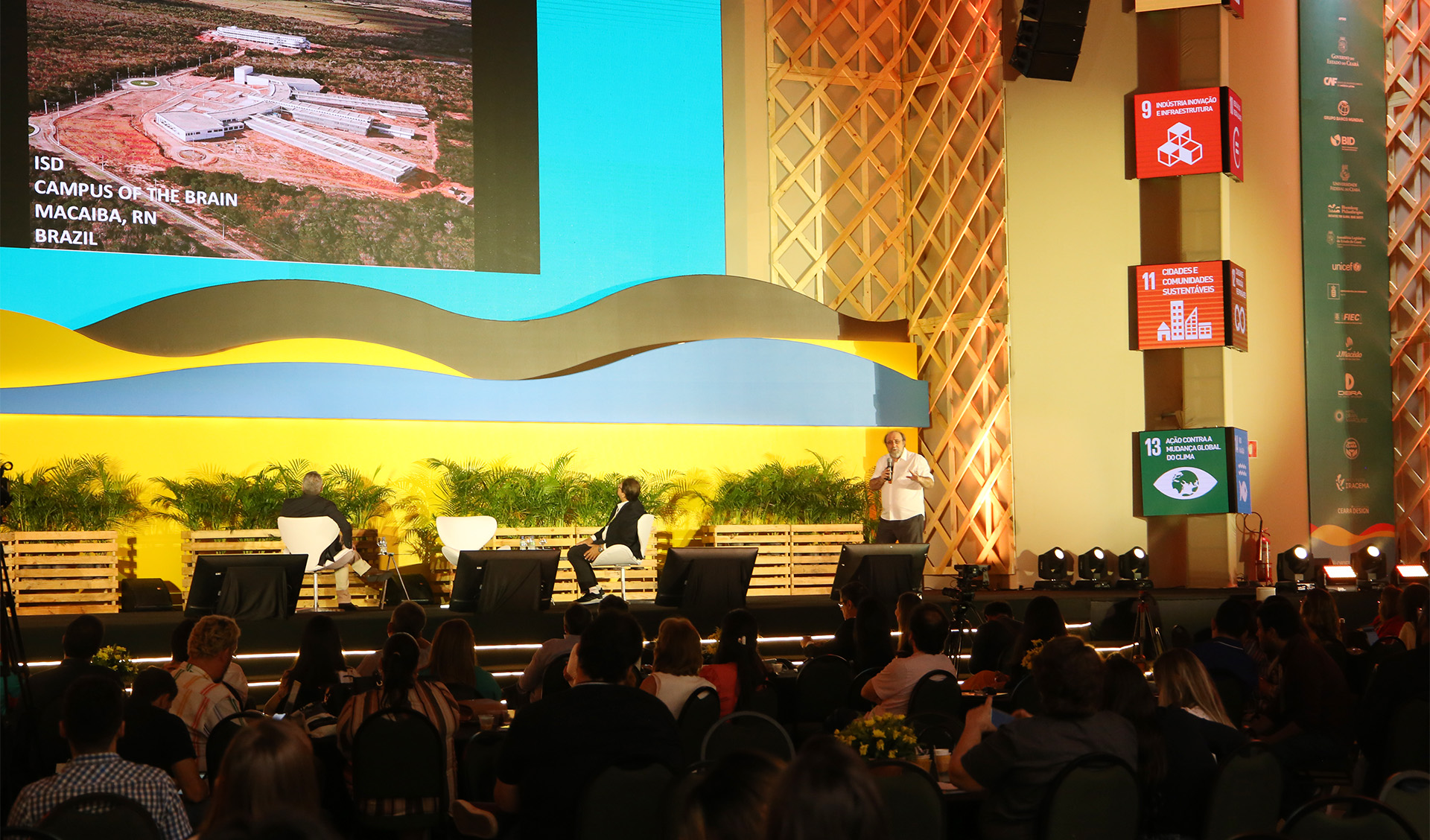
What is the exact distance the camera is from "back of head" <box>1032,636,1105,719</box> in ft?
9.49

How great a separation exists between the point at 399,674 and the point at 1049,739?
67.8 inches

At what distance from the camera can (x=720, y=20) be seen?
10984 mm

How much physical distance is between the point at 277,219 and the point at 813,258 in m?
4.29

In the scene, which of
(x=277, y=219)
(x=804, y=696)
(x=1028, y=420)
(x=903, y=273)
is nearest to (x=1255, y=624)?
(x=804, y=696)

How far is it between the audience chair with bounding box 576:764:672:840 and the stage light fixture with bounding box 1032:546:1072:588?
7.41m

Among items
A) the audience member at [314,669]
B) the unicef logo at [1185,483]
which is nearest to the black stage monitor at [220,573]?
the audience member at [314,669]

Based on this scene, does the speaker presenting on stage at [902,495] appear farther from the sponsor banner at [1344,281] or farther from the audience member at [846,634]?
the sponsor banner at [1344,281]

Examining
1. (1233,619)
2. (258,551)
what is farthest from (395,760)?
(258,551)

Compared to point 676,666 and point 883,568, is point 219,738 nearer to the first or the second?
point 676,666

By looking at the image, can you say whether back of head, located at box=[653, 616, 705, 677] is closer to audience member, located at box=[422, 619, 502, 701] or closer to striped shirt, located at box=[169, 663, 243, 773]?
audience member, located at box=[422, 619, 502, 701]

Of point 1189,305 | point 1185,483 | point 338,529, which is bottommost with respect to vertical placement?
point 338,529

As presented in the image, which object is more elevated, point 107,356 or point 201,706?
point 107,356

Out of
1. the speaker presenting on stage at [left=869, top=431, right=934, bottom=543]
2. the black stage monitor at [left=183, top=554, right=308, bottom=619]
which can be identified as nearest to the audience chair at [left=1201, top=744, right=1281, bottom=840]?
the black stage monitor at [left=183, top=554, right=308, bottom=619]

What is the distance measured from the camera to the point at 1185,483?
9.82m
